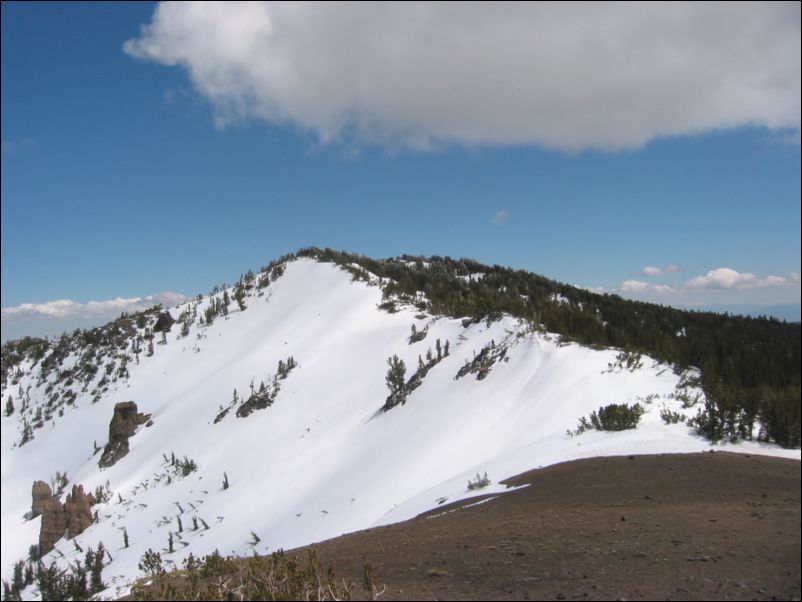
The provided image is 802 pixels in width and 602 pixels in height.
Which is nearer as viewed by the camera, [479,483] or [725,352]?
[725,352]

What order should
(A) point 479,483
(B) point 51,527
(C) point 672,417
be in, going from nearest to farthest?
1. (C) point 672,417
2. (A) point 479,483
3. (B) point 51,527

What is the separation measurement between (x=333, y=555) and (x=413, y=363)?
10.7m

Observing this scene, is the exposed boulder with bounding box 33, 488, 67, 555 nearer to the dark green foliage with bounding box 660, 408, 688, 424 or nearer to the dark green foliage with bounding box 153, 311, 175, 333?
the dark green foliage with bounding box 153, 311, 175, 333

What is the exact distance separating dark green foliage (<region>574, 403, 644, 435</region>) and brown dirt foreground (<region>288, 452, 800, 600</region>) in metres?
1.68

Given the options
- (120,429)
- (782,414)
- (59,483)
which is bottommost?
(59,483)

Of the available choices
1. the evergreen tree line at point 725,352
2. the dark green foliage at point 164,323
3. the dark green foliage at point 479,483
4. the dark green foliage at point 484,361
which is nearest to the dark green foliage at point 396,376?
the dark green foliage at point 484,361

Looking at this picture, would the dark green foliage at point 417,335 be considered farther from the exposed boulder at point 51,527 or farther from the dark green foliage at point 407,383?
the exposed boulder at point 51,527

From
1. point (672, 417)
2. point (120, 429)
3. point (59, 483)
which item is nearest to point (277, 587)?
point (672, 417)

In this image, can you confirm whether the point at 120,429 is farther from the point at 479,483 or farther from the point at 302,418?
the point at 479,483

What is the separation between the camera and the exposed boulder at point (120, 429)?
61.4 ft

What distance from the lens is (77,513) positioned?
14.8 m

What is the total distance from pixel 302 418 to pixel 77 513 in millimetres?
6924

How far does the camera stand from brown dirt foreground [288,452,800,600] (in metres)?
3.04

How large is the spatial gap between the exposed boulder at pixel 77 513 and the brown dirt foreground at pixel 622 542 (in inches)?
490
